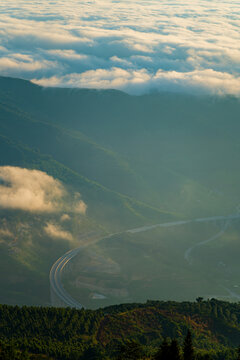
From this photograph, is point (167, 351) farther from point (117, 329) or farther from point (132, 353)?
point (117, 329)

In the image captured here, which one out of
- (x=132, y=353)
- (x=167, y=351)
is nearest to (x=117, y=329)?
(x=132, y=353)

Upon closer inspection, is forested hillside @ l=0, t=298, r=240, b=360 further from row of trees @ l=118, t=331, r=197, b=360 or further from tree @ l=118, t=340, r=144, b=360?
row of trees @ l=118, t=331, r=197, b=360

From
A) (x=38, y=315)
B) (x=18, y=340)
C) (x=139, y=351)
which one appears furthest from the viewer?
(x=38, y=315)

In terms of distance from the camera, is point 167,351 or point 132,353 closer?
point 167,351

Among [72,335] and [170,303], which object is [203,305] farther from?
[72,335]

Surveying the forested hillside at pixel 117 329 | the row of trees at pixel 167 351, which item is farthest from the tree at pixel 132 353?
the forested hillside at pixel 117 329

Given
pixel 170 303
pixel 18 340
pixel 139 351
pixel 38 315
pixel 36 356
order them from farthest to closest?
pixel 170 303 → pixel 38 315 → pixel 18 340 → pixel 36 356 → pixel 139 351

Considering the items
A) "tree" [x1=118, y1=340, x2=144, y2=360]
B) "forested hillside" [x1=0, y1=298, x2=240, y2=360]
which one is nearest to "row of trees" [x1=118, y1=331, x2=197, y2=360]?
"tree" [x1=118, y1=340, x2=144, y2=360]

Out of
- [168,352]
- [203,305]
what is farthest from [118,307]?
[168,352]
